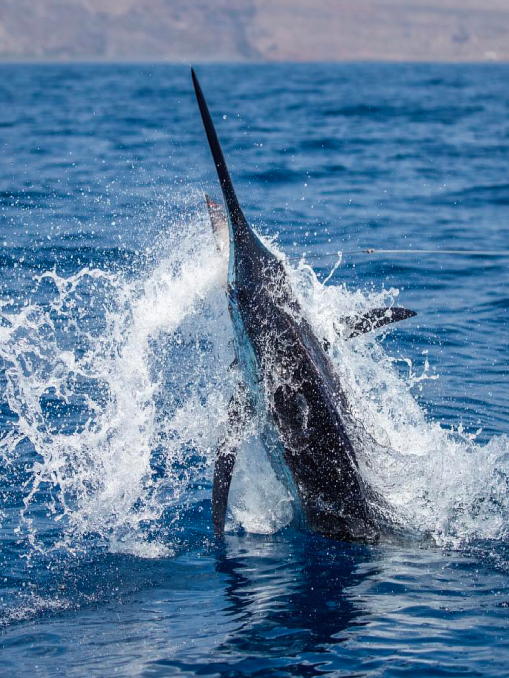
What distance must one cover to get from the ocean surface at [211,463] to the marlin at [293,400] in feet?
0.79

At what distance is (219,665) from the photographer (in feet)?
21.1

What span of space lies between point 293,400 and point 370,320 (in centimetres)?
141

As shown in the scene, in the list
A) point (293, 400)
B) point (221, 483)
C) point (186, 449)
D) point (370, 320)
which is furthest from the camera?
point (186, 449)

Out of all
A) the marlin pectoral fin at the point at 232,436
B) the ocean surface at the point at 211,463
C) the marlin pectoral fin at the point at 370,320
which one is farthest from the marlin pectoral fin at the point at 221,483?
the marlin pectoral fin at the point at 370,320

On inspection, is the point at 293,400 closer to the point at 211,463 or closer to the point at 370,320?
the point at 370,320

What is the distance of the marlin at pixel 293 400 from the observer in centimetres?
830

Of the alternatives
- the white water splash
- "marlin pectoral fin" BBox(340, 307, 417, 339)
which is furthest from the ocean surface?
"marlin pectoral fin" BBox(340, 307, 417, 339)

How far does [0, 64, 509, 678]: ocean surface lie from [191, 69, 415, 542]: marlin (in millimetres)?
241

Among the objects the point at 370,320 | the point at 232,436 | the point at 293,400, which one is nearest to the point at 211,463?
the point at 232,436

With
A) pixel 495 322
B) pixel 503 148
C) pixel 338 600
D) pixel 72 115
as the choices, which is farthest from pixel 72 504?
pixel 72 115

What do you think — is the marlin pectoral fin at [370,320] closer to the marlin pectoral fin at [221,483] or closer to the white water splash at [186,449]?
the white water splash at [186,449]

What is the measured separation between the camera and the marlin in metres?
8.30

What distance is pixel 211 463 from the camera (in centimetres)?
998

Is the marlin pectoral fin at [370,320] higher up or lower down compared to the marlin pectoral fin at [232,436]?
higher up
